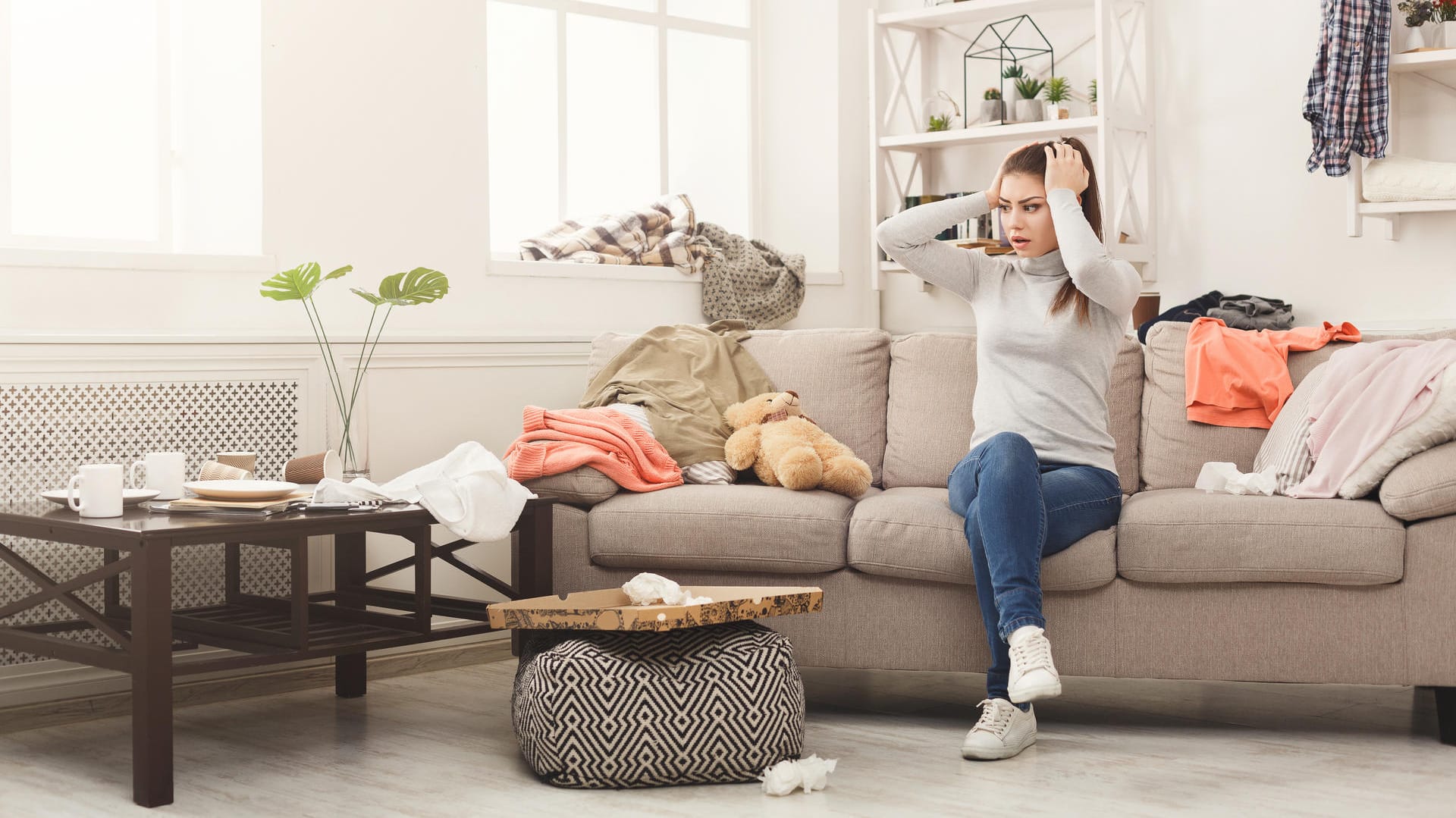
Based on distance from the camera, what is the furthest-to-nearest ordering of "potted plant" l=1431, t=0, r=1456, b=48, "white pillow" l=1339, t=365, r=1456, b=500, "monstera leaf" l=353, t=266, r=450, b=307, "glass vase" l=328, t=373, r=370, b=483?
"potted plant" l=1431, t=0, r=1456, b=48 → "glass vase" l=328, t=373, r=370, b=483 → "monstera leaf" l=353, t=266, r=450, b=307 → "white pillow" l=1339, t=365, r=1456, b=500

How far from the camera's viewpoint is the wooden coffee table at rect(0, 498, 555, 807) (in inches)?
88.7

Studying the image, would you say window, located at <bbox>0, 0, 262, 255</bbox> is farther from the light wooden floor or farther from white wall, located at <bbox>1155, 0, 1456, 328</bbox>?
white wall, located at <bbox>1155, 0, 1456, 328</bbox>

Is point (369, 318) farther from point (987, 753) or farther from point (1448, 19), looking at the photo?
point (1448, 19)

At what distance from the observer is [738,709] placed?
93.0 inches

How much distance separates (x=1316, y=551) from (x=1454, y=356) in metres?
0.49

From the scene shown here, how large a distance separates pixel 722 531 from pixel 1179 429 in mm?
1081

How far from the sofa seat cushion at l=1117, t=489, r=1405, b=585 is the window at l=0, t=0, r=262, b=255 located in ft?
6.85

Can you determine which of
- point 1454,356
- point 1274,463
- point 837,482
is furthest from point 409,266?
point 1454,356

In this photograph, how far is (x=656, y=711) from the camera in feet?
7.66

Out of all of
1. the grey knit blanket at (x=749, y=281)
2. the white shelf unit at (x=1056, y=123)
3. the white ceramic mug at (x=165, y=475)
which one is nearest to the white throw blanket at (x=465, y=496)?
the white ceramic mug at (x=165, y=475)

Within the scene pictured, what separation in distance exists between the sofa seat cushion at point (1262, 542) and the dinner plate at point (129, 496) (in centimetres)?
183

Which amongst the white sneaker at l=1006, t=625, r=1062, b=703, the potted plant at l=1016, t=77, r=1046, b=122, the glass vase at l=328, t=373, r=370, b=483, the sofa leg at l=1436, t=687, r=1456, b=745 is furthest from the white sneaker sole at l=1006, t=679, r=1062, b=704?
the potted plant at l=1016, t=77, r=1046, b=122

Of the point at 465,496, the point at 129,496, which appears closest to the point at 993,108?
the point at 465,496

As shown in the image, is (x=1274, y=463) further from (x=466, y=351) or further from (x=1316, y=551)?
(x=466, y=351)
